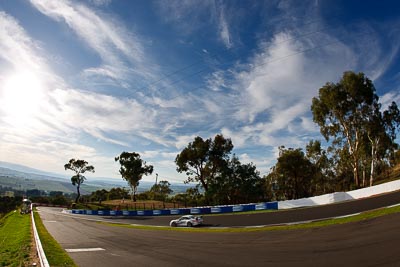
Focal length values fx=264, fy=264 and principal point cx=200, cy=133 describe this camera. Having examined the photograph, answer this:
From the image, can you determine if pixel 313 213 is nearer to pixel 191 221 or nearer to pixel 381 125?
pixel 191 221

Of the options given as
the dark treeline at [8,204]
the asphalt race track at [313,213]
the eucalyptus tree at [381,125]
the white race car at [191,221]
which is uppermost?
the eucalyptus tree at [381,125]

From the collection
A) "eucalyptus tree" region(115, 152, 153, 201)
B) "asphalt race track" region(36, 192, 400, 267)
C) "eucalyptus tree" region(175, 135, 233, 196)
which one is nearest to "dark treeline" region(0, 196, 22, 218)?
"eucalyptus tree" region(115, 152, 153, 201)

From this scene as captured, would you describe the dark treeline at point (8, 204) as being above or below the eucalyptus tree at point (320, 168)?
below

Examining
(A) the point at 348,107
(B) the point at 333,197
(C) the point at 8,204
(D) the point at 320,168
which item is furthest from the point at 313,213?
(C) the point at 8,204

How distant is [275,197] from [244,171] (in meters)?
17.7

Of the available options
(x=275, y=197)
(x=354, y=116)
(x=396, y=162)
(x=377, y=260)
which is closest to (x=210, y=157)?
(x=275, y=197)

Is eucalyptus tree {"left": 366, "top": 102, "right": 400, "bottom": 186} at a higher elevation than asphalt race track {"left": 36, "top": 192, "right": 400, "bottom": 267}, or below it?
higher

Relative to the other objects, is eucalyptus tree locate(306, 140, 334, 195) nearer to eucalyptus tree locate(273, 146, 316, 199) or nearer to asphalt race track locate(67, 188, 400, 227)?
eucalyptus tree locate(273, 146, 316, 199)

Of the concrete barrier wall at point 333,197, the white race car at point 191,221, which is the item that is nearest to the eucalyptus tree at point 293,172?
the concrete barrier wall at point 333,197

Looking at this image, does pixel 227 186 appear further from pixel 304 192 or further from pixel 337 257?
pixel 337 257

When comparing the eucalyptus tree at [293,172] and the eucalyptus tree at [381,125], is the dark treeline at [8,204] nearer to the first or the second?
the eucalyptus tree at [293,172]

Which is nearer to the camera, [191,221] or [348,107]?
[191,221]

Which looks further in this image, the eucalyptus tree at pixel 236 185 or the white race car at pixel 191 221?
the eucalyptus tree at pixel 236 185

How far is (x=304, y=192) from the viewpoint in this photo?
238ft
